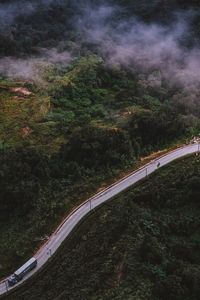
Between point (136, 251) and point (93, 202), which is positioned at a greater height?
point (93, 202)

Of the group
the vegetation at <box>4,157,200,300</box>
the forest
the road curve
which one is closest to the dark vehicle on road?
the road curve

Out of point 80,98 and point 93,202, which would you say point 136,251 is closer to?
point 93,202

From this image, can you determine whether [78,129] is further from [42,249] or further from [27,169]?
[42,249]

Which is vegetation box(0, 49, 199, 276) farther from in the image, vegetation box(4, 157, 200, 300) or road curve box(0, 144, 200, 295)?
vegetation box(4, 157, 200, 300)

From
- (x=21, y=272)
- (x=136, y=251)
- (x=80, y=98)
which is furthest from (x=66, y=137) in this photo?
(x=136, y=251)

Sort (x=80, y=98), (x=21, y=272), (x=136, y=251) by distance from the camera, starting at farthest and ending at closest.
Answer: (x=80, y=98)
(x=21, y=272)
(x=136, y=251)

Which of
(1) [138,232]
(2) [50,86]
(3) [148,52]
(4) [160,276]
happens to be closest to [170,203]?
(1) [138,232]

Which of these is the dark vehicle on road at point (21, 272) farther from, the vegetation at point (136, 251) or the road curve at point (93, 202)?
the vegetation at point (136, 251)
